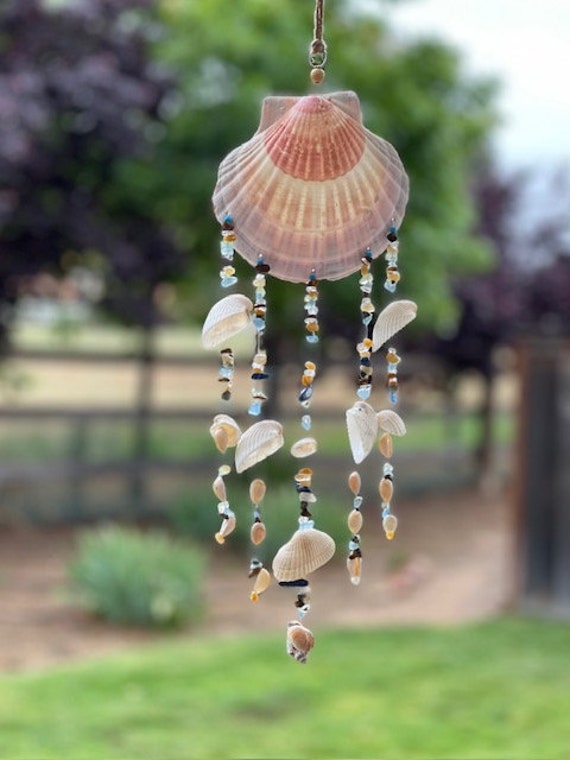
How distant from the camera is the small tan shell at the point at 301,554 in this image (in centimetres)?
135

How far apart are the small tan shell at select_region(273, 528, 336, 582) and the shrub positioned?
4.27 m

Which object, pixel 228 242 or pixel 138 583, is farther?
pixel 138 583

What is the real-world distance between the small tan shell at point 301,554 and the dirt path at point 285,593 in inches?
149

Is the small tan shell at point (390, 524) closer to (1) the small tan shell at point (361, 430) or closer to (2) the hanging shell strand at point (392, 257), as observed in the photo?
(1) the small tan shell at point (361, 430)

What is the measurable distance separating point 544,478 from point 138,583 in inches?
83.6

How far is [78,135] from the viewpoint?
7.15m

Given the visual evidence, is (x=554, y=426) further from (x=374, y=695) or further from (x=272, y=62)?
(x=272, y=62)

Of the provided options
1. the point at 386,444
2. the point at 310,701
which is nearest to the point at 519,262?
the point at 310,701

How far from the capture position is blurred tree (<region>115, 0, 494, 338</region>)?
22.0ft

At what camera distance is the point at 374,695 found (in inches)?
170

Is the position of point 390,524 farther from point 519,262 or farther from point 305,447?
point 519,262

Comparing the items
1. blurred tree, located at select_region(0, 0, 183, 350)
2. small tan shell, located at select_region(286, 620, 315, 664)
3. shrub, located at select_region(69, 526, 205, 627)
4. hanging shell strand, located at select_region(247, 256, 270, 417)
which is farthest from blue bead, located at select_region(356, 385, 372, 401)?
blurred tree, located at select_region(0, 0, 183, 350)

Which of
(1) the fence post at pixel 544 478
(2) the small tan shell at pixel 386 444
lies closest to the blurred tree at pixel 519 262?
(1) the fence post at pixel 544 478

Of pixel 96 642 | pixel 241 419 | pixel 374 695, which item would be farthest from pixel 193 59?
pixel 374 695
